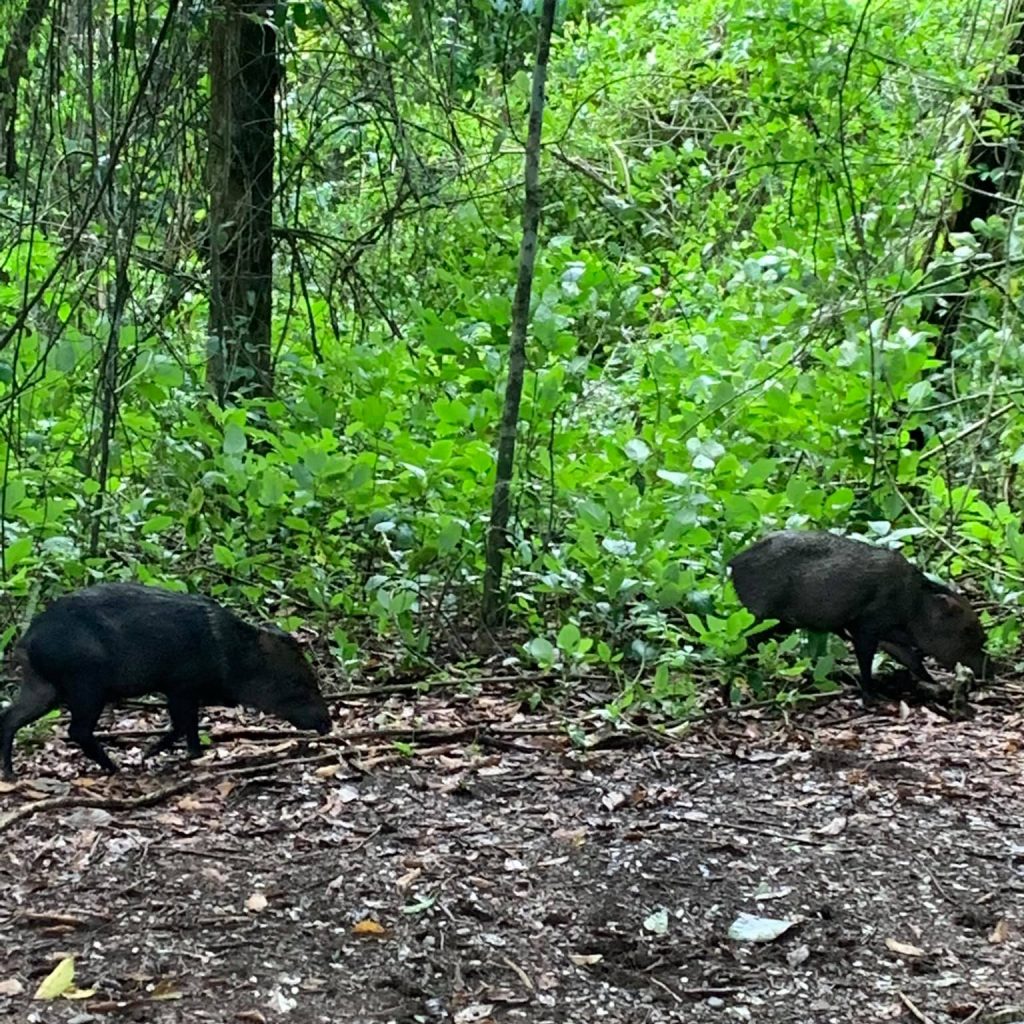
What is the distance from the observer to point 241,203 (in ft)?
20.2

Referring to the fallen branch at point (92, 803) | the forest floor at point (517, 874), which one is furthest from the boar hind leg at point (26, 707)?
the fallen branch at point (92, 803)

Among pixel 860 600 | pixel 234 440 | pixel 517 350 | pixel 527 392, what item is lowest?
pixel 860 600

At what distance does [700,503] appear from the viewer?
5262 mm

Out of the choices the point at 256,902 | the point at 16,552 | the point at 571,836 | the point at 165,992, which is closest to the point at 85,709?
the point at 16,552

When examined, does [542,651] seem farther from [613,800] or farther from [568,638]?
[613,800]

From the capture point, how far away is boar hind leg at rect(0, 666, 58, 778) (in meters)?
3.91

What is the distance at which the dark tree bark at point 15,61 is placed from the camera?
4957 mm

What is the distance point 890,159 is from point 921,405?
5.35 ft

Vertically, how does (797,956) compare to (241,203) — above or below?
below

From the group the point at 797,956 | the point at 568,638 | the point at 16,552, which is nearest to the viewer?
the point at 797,956

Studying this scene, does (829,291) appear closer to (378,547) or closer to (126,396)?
(378,547)

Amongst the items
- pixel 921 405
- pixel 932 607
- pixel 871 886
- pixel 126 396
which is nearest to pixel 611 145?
pixel 921 405

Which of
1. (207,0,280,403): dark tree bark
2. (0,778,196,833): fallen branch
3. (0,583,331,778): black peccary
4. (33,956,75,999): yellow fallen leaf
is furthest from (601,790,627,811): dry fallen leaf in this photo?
(207,0,280,403): dark tree bark

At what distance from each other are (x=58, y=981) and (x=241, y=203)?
4.22 metres
